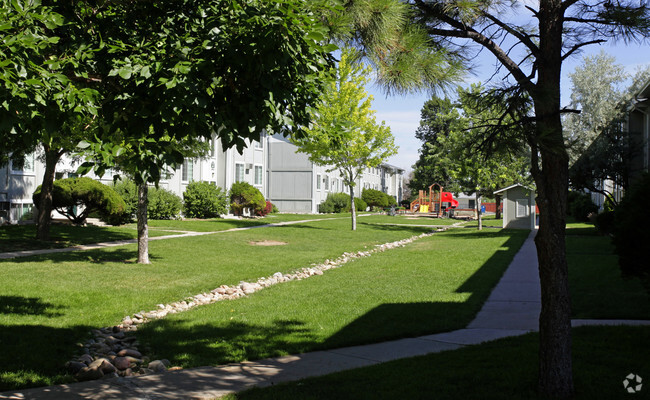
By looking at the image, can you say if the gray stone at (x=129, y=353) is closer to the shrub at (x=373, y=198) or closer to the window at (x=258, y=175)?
the window at (x=258, y=175)

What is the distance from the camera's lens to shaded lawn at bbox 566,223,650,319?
8.22m

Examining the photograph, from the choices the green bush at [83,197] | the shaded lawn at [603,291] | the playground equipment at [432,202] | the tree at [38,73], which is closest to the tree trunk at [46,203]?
the green bush at [83,197]

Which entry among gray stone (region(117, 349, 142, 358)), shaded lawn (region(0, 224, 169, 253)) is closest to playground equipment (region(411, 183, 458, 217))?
shaded lawn (region(0, 224, 169, 253))

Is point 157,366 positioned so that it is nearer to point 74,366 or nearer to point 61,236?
point 74,366

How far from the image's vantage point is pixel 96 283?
10.7 meters

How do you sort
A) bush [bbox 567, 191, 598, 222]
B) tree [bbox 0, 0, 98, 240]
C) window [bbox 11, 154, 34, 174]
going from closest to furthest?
1. tree [bbox 0, 0, 98, 240]
2. window [bbox 11, 154, 34, 174]
3. bush [bbox 567, 191, 598, 222]

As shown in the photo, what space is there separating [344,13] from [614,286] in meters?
8.02

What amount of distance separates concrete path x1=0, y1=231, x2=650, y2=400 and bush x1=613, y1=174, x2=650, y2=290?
2.49ft

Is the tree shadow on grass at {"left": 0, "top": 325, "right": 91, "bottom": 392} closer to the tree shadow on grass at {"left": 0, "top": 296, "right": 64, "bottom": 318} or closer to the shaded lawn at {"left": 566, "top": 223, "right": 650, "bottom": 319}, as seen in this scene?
the tree shadow on grass at {"left": 0, "top": 296, "right": 64, "bottom": 318}

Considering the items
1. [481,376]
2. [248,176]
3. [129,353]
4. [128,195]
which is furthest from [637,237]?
[248,176]

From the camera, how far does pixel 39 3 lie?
13.4ft

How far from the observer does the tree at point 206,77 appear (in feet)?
12.4

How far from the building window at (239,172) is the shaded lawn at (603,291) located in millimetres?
23879

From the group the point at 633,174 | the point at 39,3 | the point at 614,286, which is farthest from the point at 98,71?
the point at 633,174
